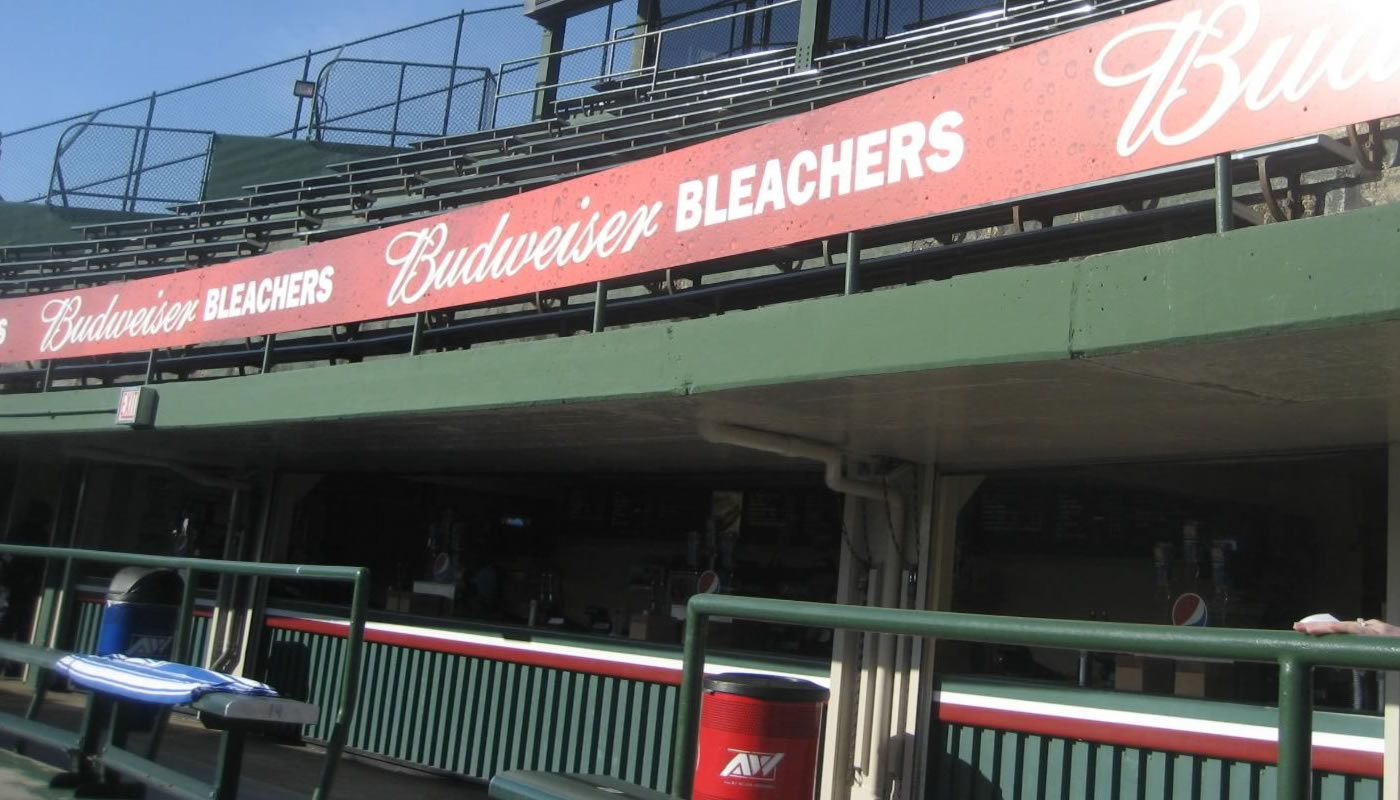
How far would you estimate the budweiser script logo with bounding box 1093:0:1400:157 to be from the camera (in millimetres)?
3525

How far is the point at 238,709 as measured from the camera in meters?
4.57

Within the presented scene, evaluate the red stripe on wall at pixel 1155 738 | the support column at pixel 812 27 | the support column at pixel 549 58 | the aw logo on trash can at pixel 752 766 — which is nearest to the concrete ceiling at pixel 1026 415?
the red stripe on wall at pixel 1155 738

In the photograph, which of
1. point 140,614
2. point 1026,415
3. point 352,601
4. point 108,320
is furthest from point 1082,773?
point 108,320

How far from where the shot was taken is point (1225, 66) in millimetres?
3859

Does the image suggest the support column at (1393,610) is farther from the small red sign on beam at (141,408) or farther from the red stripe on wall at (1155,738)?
the small red sign on beam at (141,408)

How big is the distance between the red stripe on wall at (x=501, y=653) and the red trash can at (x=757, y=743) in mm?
2267

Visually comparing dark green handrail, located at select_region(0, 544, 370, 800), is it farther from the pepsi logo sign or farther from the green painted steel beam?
the pepsi logo sign

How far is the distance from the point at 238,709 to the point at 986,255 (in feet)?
13.7

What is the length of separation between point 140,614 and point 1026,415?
21.0 feet

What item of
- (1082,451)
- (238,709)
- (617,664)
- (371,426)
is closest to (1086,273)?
(1082,451)

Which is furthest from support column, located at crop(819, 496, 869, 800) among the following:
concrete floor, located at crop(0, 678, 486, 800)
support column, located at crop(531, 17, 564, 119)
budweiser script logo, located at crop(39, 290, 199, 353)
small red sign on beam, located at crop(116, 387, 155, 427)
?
support column, located at crop(531, 17, 564, 119)

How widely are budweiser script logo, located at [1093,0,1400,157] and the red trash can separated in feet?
7.32

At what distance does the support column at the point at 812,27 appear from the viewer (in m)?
Result: 13.8

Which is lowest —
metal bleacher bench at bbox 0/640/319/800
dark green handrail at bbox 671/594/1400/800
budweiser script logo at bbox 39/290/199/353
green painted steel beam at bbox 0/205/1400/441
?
metal bleacher bench at bbox 0/640/319/800
